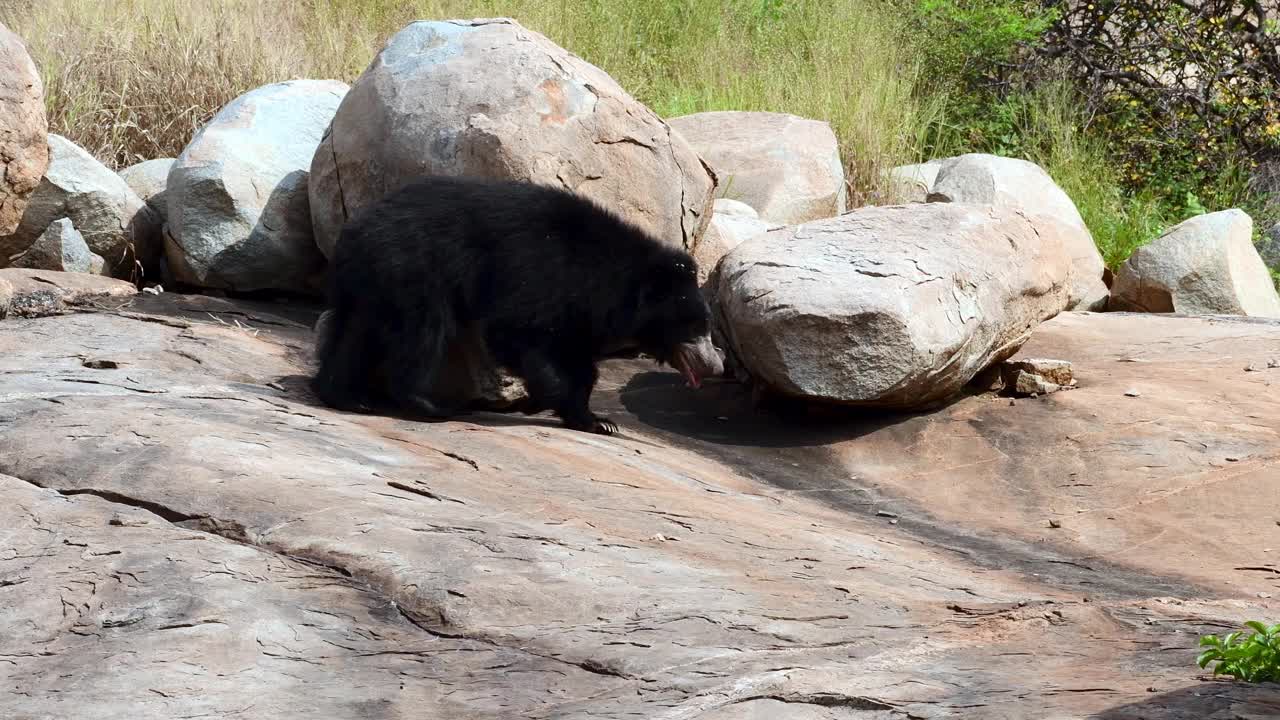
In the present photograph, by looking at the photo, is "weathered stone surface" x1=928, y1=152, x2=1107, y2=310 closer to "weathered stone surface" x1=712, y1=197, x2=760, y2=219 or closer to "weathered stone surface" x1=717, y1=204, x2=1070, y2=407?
"weathered stone surface" x1=712, y1=197, x2=760, y2=219

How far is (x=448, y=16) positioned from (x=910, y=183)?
4.99m

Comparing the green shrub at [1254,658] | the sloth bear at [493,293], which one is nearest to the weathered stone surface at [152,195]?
the sloth bear at [493,293]

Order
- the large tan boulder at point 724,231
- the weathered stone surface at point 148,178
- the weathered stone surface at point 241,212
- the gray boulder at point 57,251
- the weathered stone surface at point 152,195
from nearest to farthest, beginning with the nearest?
the weathered stone surface at point 241,212 < the gray boulder at point 57,251 < the weathered stone surface at point 152,195 < the large tan boulder at point 724,231 < the weathered stone surface at point 148,178

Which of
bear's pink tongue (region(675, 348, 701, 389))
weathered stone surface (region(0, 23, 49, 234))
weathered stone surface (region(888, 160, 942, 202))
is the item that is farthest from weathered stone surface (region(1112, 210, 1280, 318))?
weathered stone surface (region(0, 23, 49, 234))

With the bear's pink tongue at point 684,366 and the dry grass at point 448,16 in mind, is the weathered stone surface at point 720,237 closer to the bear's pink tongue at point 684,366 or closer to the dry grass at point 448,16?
the bear's pink tongue at point 684,366

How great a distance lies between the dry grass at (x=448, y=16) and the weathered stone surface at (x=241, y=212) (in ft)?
7.01

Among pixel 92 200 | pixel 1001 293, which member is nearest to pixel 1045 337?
pixel 1001 293

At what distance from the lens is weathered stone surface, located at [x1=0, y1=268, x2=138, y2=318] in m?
6.82

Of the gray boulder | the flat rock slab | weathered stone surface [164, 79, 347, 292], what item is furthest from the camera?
the gray boulder

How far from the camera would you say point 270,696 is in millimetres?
2867

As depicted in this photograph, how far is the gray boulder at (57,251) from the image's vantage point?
804 centimetres

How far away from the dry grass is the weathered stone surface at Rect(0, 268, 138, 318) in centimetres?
250

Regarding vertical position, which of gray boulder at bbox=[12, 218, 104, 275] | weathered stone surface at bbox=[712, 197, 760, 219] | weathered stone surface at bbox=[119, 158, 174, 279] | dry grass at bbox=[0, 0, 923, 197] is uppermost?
dry grass at bbox=[0, 0, 923, 197]

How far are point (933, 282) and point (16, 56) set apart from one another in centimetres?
503
